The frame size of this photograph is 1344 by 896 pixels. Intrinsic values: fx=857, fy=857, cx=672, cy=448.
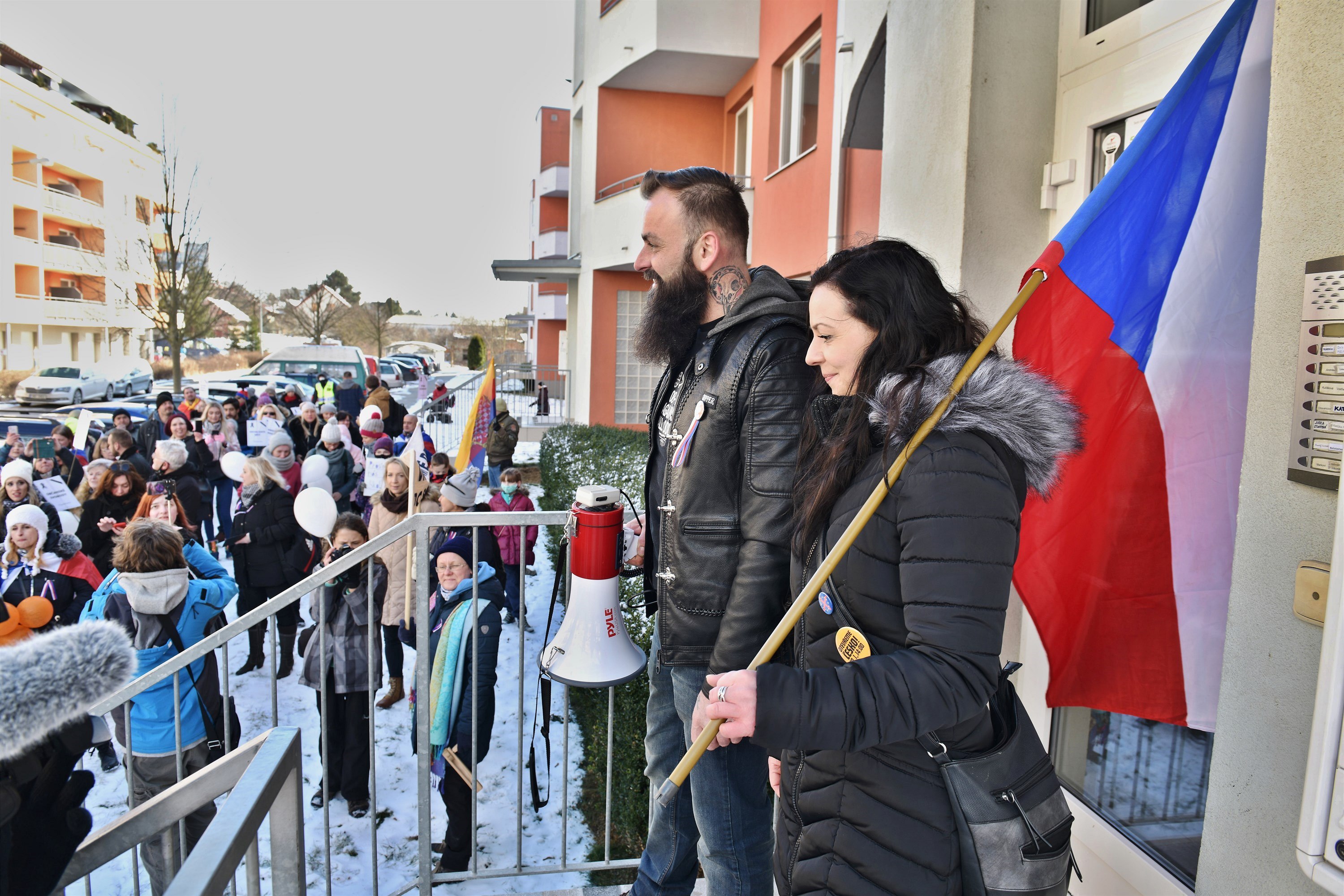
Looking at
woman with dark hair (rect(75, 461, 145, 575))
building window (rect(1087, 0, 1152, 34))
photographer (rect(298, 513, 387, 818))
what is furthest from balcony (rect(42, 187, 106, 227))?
building window (rect(1087, 0, 1152, 34))

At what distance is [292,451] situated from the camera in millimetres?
8672

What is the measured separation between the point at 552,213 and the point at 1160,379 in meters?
33.1

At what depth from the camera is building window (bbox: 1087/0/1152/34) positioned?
9.41 feet

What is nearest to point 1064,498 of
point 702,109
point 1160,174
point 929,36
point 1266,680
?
point 1266,680

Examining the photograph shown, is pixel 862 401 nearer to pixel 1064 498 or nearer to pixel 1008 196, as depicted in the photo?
pixel 1064 498

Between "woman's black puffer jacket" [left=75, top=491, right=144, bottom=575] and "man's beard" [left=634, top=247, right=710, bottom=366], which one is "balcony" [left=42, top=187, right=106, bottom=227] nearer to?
"woman's black puffer jacket" [left=75, top=491, right=144, bottom=575]

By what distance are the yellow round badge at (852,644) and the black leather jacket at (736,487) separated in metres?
0.40

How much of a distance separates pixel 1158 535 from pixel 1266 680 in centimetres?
47

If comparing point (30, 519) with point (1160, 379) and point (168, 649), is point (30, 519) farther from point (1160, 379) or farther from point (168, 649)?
point (1160, 379)

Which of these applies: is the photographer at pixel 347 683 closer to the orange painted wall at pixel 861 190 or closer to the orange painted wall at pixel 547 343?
the orange painted wall at pixel 861 190

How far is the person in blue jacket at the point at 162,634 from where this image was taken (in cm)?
420

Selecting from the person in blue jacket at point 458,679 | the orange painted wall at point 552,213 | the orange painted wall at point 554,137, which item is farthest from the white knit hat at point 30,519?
the orange painted wall at point 554,137

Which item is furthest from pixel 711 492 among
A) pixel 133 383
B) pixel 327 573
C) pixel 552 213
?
pixel 133 383

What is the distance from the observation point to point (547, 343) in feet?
127
